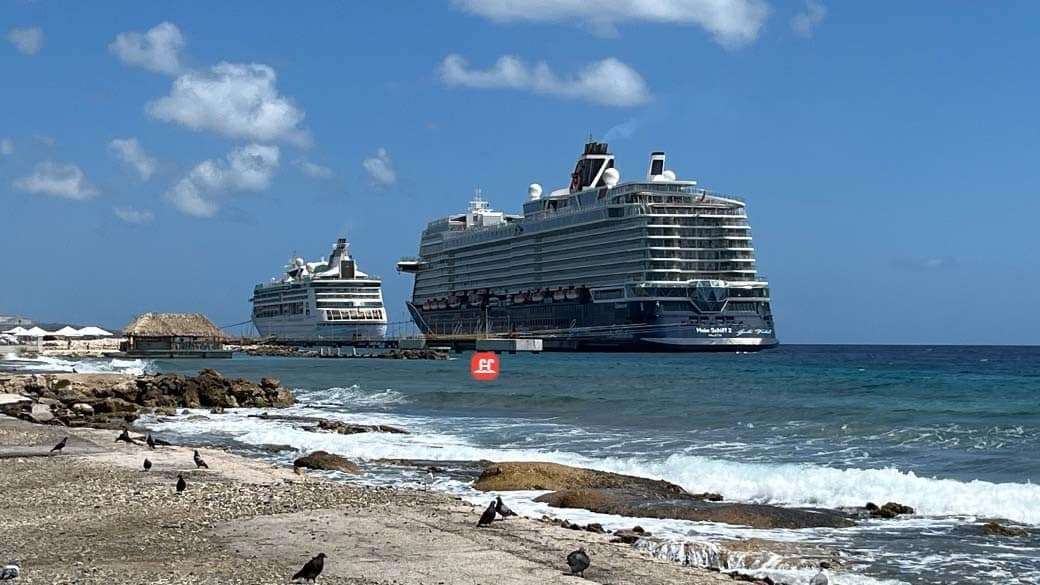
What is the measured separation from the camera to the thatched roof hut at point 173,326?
360ft

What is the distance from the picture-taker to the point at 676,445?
23016 mm

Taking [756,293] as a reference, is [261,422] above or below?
below

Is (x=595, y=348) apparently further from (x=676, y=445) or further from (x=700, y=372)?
(x=676, y=445)

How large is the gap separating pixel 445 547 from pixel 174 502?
13.3 feet

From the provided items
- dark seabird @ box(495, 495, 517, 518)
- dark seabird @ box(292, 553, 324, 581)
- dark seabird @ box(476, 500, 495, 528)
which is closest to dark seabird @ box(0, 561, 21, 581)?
dark seabird @ box(292, 553, 324, 581)

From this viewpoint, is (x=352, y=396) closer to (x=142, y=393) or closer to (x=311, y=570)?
(x=142, y=393)

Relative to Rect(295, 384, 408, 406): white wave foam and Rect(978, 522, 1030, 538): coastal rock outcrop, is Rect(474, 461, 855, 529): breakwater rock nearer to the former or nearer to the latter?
Rect(978, 522, 1030, 538): coastal rock outcrop

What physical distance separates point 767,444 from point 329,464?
9.52 m

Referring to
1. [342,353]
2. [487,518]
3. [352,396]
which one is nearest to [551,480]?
[487,518]

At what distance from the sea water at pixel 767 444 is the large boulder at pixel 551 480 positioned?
44cm

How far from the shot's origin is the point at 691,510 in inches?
538

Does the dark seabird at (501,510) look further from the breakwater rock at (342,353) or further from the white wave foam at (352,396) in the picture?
the breakwater rock at (342,353)

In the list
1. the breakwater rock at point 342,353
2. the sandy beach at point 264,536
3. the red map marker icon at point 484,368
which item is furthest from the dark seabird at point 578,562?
the breakwater rock at point 342,353

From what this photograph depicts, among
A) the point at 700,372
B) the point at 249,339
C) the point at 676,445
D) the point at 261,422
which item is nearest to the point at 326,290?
the point at 249,339
